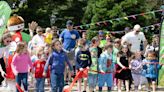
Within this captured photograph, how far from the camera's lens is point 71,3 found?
48.5m

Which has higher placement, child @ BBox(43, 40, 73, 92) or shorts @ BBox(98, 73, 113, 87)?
child @ BBox(43, 40, 73, 92)

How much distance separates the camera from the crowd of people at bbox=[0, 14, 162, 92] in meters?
11.6

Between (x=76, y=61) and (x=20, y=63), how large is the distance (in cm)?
223

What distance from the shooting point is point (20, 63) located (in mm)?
11352

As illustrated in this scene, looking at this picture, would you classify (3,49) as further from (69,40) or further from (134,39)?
(134,39)

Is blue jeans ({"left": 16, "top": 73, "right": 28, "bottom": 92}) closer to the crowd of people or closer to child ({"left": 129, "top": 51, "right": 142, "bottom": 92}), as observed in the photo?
the crowd of people

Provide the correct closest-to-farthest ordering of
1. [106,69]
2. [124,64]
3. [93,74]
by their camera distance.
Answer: [106,69], [93,74], [124,64]

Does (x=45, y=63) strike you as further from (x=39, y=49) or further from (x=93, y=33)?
(x=93, y=33)

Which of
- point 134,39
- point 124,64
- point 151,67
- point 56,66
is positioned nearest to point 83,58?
point 56,66

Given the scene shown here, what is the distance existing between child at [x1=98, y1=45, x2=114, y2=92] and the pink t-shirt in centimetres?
255

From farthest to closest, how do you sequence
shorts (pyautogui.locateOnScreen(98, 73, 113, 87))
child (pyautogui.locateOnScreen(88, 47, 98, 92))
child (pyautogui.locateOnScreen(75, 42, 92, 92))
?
child (pyautogui.locateOnScreen(88, 47, 98, 92))
shorts (pyautogui.locateOnScreen(98, 73, 113, 87))
child (pyautogui.locateOnScreen(75, 42, 92, 92))

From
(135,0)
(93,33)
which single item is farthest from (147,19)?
(93,33)

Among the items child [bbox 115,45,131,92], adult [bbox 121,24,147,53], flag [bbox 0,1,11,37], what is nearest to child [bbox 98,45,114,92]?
child [bbox 115,45,131,92]

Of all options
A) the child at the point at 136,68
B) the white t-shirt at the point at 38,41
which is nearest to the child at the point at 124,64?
the child at the point at 136,68
